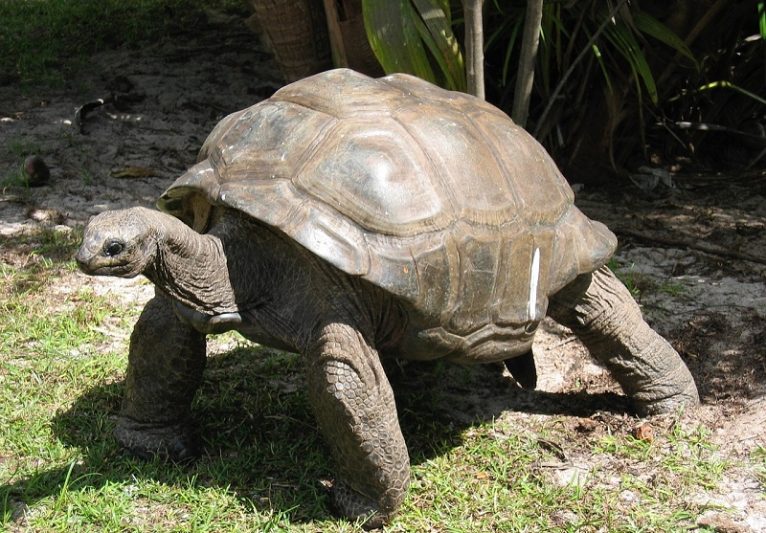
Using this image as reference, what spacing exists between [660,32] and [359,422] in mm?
3975

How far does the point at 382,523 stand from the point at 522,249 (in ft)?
3.91

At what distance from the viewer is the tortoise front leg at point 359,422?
332cm

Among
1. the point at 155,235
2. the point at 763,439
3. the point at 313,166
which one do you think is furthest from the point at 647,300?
the point at 155,235

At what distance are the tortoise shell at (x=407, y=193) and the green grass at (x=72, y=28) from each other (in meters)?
5.91

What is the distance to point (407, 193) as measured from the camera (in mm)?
3375

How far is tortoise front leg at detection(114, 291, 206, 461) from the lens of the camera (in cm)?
377

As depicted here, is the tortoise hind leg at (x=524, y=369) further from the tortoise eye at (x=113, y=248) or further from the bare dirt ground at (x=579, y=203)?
the tortoise eye at (x=113, y=248)

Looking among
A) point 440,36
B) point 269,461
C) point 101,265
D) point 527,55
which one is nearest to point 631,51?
point 527,55

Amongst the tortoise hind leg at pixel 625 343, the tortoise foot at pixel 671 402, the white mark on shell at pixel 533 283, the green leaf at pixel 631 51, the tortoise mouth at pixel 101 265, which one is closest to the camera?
the tortoise mouth at pixel 101 265

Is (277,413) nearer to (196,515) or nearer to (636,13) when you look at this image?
(196,515)

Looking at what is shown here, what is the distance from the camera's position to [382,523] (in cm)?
355

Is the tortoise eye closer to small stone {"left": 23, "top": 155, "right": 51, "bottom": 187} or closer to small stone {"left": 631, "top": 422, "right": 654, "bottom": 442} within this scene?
small stone {"left": 631, "top": 422, "right": 654, "bottom": 442}

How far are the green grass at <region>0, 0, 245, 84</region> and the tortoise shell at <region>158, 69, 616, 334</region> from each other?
5906 mm

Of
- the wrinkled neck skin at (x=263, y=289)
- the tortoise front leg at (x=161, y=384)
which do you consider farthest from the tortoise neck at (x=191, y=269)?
the tortoise front leg at (x=161, y=384)
